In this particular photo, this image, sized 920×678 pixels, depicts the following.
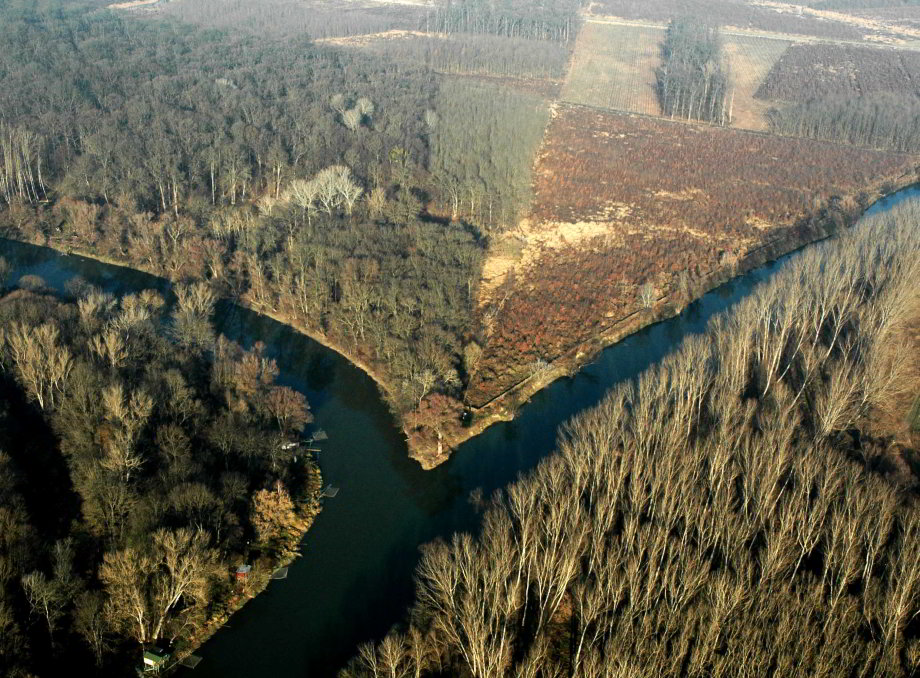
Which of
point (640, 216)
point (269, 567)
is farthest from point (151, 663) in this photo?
point (640, 216)

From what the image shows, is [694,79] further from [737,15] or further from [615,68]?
[737,15]

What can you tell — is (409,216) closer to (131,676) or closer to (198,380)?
(198,380)

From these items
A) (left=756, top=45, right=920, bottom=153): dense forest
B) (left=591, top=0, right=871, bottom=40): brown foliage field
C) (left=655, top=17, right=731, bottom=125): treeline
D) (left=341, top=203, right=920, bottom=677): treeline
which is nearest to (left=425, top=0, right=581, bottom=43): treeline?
(left=591, top=0, right=871, bottom=40): brown foliage field

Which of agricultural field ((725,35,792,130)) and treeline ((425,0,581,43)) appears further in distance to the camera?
treeline ((425,0,581,43))

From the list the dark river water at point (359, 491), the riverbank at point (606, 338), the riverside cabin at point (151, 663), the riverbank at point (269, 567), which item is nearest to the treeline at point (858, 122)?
the riverbank at point (606, 338)

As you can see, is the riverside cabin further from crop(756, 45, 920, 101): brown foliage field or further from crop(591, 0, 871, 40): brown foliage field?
crop(591, 0, 871, 40): brown foliage field

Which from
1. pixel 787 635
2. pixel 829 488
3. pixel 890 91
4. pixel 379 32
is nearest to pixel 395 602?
pixel 787 635

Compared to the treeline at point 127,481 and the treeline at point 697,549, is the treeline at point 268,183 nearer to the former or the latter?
the treeline at point 127,481
